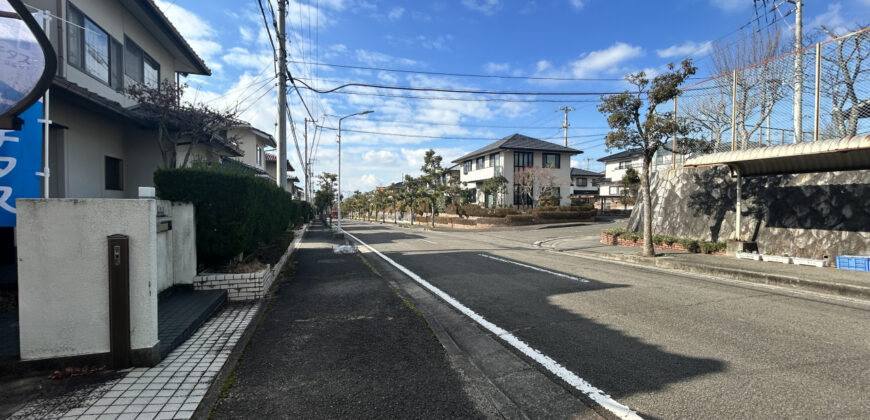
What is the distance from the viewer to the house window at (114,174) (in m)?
9.47

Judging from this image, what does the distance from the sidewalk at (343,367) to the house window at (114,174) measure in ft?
22.0

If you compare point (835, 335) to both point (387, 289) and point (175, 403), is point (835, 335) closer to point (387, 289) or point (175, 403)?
point (387, 289)

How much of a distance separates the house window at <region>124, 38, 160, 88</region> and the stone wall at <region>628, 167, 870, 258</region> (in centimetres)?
1925

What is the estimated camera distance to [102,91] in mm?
9266

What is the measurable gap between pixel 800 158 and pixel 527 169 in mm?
29339

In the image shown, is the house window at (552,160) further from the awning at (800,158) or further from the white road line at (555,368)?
the white road line at (555,368)

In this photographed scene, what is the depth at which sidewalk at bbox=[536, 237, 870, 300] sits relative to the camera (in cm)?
766

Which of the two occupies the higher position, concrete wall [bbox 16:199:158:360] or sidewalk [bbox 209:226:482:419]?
concrete wall [bbox 16:199:158:360]

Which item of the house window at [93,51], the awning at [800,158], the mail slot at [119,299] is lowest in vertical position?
the mail slot at [119,299]

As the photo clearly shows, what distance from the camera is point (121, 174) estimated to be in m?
10.1

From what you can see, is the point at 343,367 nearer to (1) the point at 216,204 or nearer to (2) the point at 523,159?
(1) the point at 216,204

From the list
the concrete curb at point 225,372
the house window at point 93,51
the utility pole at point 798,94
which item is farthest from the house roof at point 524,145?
the concrete curb at point 225,372

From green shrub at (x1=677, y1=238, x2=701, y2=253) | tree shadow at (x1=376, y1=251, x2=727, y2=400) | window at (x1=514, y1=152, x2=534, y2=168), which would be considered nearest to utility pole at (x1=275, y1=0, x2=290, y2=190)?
tree shadow at (x1=376, y1=251, x2=727, y2=400)

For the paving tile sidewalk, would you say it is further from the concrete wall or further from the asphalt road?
the asphalt road
